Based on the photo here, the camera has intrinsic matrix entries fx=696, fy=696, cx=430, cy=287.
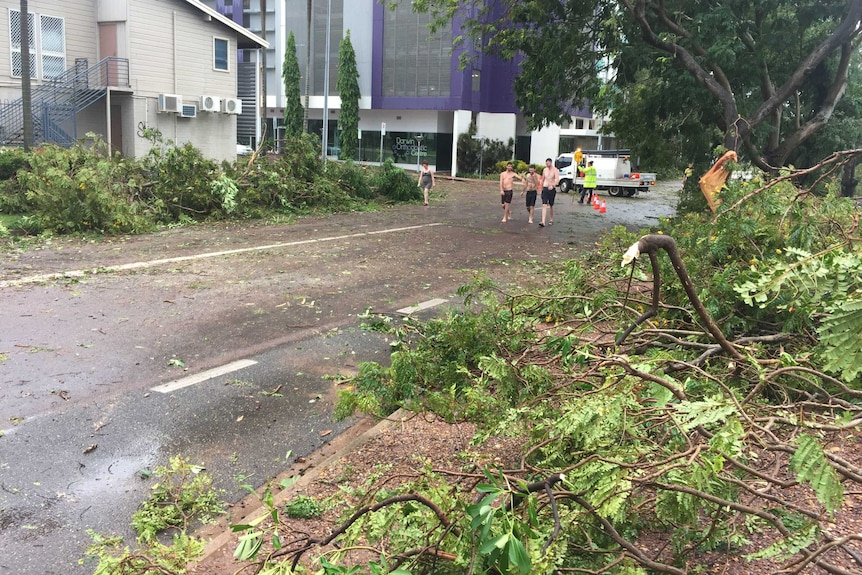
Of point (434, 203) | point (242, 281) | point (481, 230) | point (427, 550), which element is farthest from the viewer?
point (434, 203)

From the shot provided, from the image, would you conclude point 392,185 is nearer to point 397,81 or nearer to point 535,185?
point 535,185

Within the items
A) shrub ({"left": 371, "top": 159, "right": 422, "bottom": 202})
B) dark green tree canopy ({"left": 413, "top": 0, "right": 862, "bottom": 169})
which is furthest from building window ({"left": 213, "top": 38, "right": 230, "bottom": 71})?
dark green tree canopy ({"left": 413, "top": 0, "right": 862, "bottom": 169})

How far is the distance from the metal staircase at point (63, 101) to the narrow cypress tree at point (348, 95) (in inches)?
791

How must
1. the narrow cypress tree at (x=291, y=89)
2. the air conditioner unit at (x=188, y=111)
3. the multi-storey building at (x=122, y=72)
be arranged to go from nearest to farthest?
1. the multi-storey building at (x=122, y=72)
2. the air conditioner unit at (x=188, y=111)
3. the narrow cypress tree at (x=291, y=89)

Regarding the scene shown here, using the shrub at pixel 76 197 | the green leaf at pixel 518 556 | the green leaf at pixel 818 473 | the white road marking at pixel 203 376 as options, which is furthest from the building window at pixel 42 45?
the green leaf at pixel 818 473

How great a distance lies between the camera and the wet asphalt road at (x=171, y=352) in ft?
15.0

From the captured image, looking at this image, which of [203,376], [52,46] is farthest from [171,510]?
[52,46]

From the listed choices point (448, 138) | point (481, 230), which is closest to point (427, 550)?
point (481, 230)

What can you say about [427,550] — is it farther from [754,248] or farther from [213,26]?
[213,26]

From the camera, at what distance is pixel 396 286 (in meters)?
10.9

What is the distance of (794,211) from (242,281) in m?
7.76

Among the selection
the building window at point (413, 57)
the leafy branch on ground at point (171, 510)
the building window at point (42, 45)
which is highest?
the building window at point (413, 57)

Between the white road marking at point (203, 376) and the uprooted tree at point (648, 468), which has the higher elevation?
the uprooted tree at point (648, 468)

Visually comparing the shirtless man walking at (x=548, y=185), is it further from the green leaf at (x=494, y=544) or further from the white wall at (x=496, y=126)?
the white wall at (x=496, y=126)
